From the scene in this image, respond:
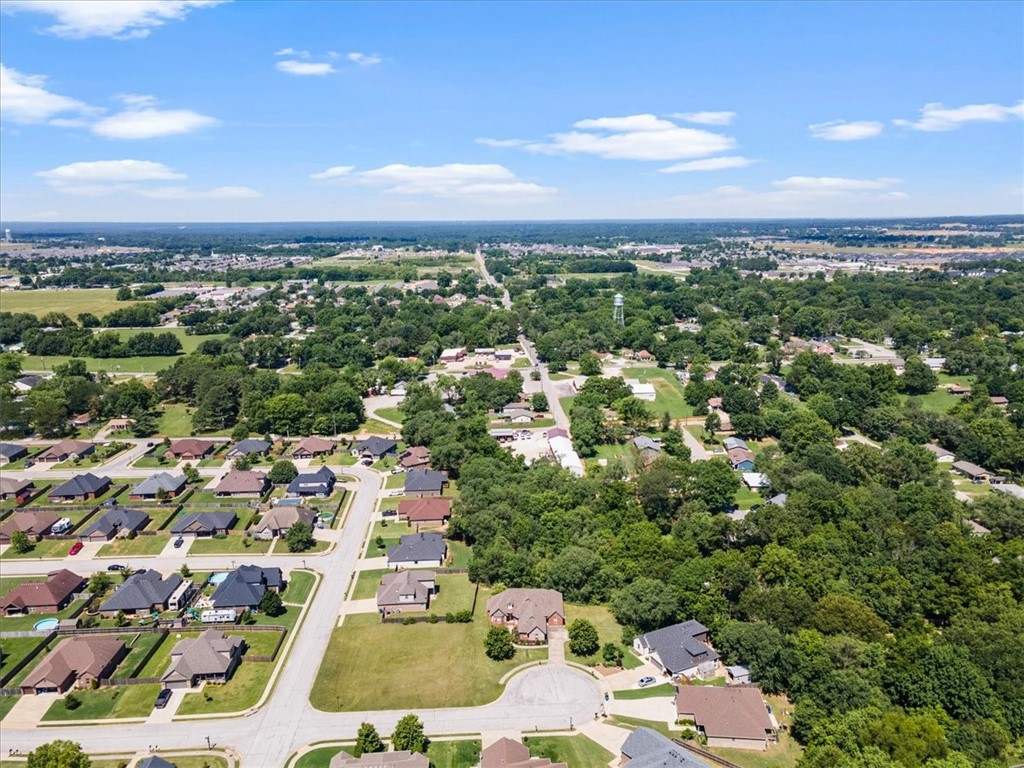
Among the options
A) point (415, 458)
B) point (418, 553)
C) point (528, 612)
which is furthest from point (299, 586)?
point (415, 458)

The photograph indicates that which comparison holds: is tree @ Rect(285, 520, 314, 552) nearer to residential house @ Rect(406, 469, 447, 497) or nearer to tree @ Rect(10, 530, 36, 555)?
residential house @ Rect(406, 469, 447, 497)

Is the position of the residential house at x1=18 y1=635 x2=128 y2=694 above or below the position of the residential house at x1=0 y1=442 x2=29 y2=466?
below

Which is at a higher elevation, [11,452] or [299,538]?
[11,452]

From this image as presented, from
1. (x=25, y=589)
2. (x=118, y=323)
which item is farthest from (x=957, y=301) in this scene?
(x=118, y=323)

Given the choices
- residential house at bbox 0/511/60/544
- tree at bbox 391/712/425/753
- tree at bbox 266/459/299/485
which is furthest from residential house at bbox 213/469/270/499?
tree at bbox 391/712/425/753

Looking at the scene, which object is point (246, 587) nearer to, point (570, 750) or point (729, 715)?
point (570, 750)

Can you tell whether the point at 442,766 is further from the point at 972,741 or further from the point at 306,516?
the point at 306,516
